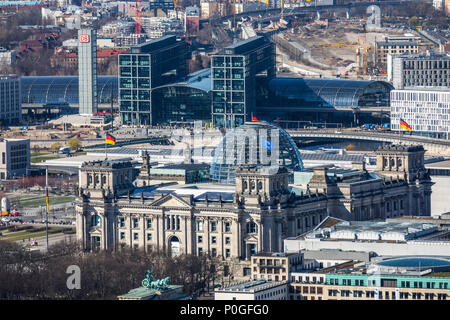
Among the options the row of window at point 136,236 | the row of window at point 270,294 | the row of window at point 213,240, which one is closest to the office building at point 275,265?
the row of window at point 270,294

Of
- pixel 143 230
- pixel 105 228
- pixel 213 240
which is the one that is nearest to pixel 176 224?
pixel 143 230

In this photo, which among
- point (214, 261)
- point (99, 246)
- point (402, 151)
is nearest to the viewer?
point (214, 261)

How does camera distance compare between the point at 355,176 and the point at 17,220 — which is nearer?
the point at 355,176

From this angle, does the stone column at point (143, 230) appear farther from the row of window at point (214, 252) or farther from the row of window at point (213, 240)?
the row of window at point (214, 252)

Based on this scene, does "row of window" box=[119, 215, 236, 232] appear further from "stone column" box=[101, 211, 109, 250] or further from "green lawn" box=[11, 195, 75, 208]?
"green lawn" box=[11, 195, 75, 208]

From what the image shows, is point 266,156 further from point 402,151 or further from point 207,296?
point 207,296
